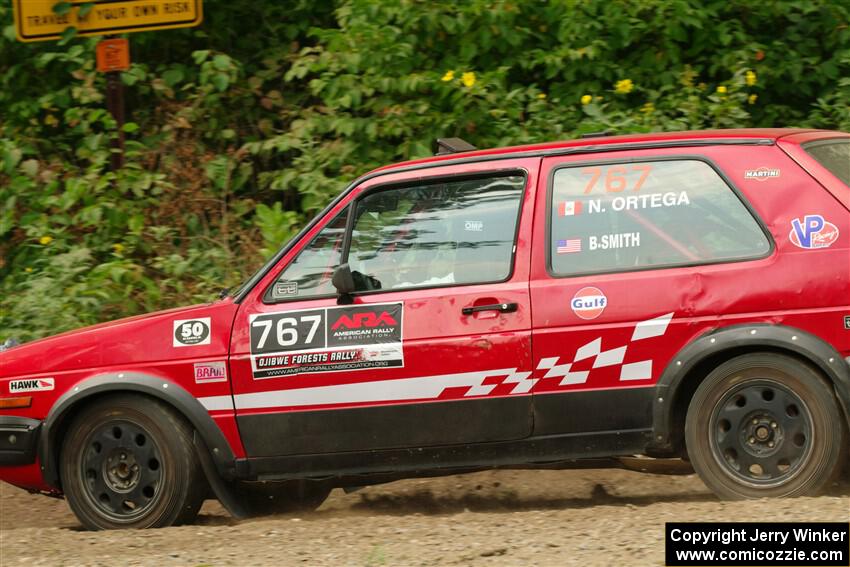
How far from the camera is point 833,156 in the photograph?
17.0 feet

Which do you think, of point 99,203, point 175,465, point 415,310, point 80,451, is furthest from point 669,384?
point 99,203

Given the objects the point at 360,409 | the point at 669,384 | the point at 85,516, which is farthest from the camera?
the point at 85,516

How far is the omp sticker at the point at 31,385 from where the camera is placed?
580 centimetres

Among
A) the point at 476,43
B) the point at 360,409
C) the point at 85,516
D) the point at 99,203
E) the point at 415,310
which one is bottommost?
the point at 85,516

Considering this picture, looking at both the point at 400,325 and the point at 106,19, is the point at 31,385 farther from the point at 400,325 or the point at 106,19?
the point at 106,19

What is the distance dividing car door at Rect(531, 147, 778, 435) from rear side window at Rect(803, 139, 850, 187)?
356 mm

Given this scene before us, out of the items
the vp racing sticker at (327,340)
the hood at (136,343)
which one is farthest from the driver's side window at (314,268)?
the hood at (136,343)

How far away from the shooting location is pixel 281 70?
36.3ft

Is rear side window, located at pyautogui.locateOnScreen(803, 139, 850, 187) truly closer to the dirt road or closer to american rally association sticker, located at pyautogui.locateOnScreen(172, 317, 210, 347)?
the dirt road

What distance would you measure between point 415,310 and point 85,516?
6.63ft

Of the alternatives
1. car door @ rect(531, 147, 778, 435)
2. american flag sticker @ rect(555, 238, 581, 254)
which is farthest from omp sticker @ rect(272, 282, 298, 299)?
american flag sticker @ rect(555, 238, 581, 254)

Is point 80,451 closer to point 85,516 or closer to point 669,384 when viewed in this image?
point 85,516

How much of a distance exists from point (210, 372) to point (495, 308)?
1437 mm

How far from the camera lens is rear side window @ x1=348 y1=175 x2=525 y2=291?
5.33 meters
